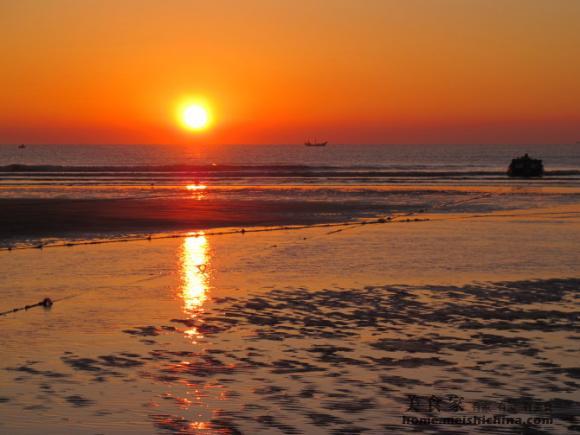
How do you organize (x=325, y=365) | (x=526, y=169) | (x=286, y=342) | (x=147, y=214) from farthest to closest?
(x=526, y=169), (x=147, y=214), (x=286, y=342), (x=325, y=365)

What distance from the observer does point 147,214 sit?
37.4 metres

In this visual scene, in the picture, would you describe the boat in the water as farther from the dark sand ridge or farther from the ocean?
the ocean

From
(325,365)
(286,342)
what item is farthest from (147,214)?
(325,365)

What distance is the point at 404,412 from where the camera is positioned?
9.40 meters

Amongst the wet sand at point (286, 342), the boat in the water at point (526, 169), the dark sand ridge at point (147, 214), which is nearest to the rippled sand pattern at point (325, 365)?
the wet sand at point (286, 342)

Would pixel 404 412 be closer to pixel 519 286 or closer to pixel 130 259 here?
pixel 519 286

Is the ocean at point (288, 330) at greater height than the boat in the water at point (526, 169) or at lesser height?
Result: lesser

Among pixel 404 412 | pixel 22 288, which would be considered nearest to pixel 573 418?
pixel 404 412

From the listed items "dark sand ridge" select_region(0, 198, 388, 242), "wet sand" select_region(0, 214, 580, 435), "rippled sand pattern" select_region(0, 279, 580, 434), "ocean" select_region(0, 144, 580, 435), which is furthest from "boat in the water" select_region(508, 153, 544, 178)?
"rippled sand pattern" select_region(0, 279, 580, 434)

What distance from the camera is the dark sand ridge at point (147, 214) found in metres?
30.9

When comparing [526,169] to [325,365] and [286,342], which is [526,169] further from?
[325,365]

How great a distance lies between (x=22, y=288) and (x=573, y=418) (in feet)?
39.3

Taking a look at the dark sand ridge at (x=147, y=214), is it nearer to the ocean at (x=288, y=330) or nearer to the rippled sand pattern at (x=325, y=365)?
the ocean at (x=288, y=330)

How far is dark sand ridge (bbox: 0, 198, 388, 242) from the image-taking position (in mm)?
30859
